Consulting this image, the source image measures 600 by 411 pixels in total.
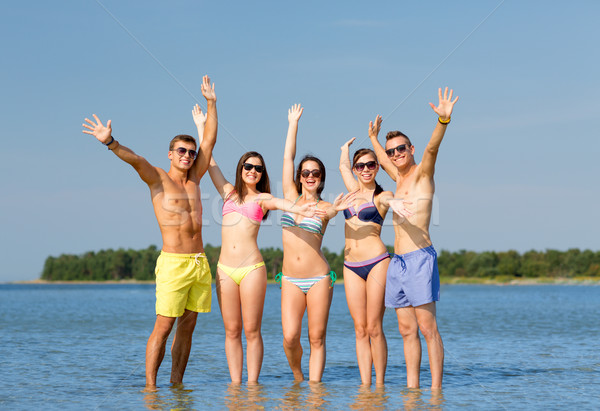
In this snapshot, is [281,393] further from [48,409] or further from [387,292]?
[48,409]

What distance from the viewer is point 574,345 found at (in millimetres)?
16344

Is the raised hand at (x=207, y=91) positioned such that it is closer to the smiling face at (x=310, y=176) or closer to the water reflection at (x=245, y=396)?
the smiling face at (x=310, y=176)

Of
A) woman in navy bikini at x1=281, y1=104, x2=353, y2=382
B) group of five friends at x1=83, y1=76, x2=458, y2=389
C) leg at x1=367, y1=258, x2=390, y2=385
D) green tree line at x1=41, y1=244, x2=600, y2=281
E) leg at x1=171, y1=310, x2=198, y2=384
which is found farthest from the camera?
green tree line at x1=41, y1=244, x2=600, y2=281

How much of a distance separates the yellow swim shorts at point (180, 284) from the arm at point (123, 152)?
3.59 feet

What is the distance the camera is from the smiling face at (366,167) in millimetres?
8664

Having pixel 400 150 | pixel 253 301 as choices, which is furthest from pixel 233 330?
pixel 400 150

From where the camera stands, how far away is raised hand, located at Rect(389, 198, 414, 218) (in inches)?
308

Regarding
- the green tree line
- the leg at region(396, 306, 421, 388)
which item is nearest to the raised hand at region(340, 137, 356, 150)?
the leg at region(396, 306, 421, 388)

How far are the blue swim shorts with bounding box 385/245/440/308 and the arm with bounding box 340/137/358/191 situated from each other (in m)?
1.31

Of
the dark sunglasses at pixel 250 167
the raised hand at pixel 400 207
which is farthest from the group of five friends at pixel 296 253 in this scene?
the raised hand at pixel 400 207

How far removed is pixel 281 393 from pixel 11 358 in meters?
7.59

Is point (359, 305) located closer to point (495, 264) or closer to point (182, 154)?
point (182, 154)

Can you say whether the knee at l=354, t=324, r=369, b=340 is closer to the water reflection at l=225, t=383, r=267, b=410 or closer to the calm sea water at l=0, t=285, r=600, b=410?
the calm sea water at l=0, t=285, r=600, b=410

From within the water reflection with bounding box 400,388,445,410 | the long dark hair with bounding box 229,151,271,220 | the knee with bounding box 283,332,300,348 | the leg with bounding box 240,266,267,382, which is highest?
the long dark hair with bounding box 229,151,271,220
